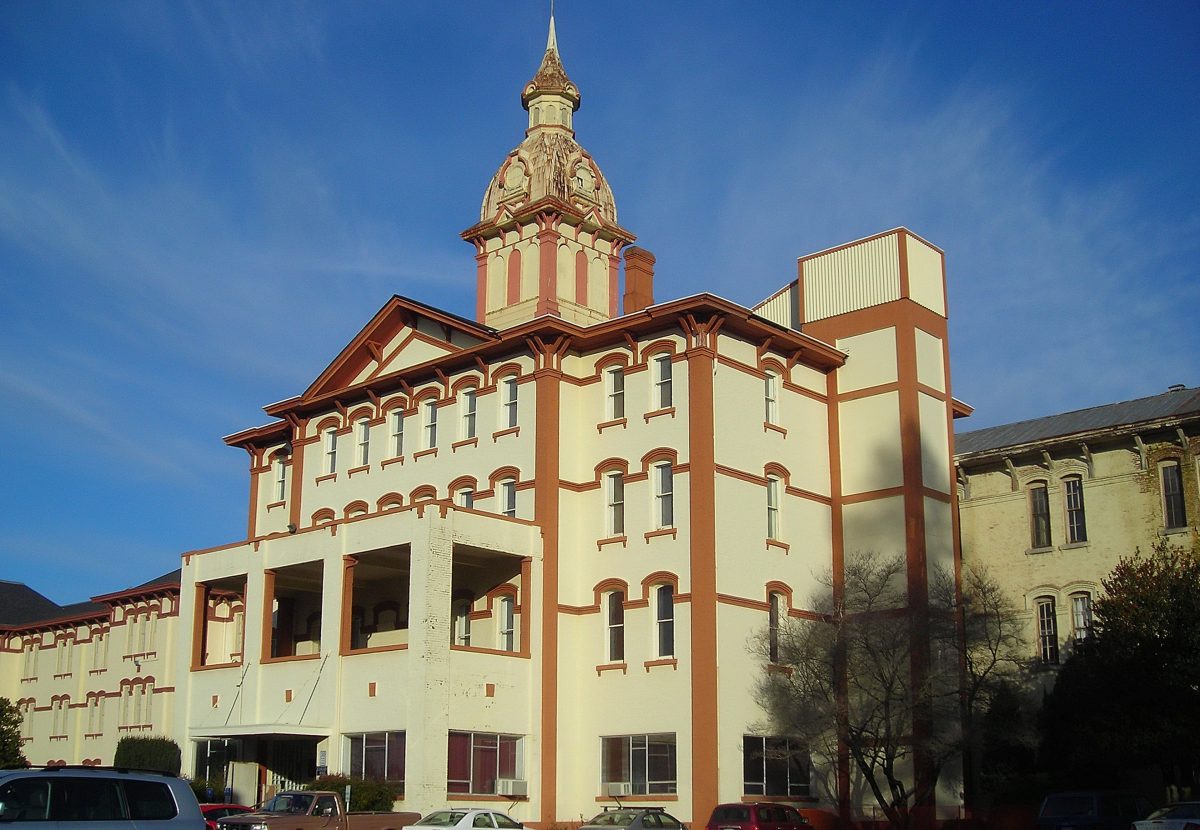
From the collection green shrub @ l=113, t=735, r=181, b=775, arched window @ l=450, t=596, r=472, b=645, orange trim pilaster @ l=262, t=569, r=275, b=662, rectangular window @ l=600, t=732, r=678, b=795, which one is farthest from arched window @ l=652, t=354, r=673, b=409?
green shrub @ l=113, t=735, r=181, b=775

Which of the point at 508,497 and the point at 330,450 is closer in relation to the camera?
the point at 508,497

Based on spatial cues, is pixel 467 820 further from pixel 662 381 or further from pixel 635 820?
pixel 662 381

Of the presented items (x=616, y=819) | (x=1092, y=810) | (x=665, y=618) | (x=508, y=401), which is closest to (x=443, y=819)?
(x=616, y=819)

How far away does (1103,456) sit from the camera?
45969 mm

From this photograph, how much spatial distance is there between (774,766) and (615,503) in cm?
866

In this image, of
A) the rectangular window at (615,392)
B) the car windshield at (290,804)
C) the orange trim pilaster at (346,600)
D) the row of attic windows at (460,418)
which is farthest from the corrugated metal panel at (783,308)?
the car windshield at (290,804)

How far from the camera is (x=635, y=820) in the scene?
31.4 meters

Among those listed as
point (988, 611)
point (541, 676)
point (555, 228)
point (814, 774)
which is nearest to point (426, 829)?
point (541, 676)

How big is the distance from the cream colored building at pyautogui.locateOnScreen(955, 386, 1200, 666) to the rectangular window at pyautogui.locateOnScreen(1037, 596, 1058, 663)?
3cm

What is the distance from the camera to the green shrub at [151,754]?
44094 mm

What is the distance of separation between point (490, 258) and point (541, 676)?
1889 cm

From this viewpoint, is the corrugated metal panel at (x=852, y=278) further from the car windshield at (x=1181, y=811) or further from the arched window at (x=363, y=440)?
the car windshield at (x=1181, y=811)

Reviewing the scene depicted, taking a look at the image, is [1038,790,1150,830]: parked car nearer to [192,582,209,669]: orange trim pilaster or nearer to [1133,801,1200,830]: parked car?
[1133,801,1200,830]: parked car

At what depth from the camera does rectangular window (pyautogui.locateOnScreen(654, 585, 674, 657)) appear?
127ft
